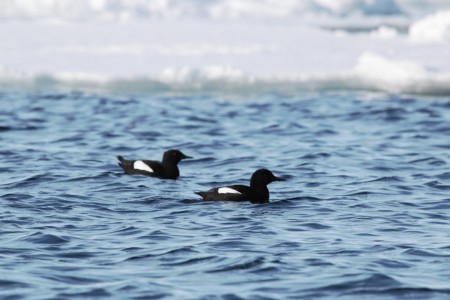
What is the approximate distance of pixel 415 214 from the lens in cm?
941

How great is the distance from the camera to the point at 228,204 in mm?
9930

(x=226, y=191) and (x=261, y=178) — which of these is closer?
(x=226, y=191)

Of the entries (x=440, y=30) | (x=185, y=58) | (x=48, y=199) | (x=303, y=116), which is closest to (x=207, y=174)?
(x=48, y=199)

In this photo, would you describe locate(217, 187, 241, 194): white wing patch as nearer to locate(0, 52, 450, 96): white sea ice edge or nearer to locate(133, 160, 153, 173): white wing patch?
locate(133, 160, 153, 173): white wing patch

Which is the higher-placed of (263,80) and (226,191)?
(263,80)

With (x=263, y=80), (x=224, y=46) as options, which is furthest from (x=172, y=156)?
(x=224, y=46)

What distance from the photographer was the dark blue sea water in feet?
22.6

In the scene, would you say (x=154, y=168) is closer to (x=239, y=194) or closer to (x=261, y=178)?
(x=261, y=178)

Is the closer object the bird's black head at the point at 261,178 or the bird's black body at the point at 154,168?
the bird's black head at the point at 261,178

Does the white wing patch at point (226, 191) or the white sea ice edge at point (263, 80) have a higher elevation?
the white sea ice edge at point (263, 80)

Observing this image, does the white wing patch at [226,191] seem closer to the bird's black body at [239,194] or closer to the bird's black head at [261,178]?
the bird's black body at [239,194]

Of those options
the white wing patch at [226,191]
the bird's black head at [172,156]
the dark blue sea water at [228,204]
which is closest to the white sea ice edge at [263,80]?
the dark blue sea water at [228,204]

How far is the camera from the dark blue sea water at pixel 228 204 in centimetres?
690

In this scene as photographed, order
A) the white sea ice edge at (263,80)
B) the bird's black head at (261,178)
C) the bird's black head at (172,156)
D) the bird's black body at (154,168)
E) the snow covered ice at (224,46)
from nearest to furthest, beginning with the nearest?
the bird's black head at (261,178)
the bird's black body at (154,168)
the bird's black head at (172,156)
the white sea ice edge at (263,80)
the snow covered ice at (224,46)
